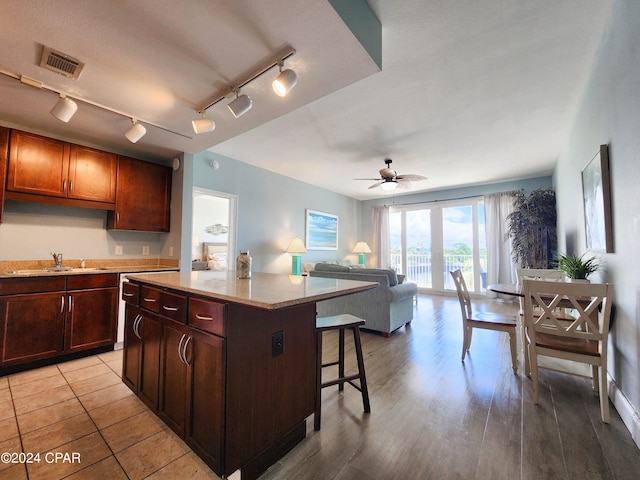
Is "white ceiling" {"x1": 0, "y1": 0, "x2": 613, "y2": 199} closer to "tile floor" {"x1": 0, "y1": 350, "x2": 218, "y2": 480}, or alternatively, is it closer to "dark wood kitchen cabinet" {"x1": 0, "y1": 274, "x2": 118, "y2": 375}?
"dark wood kitchen cabinet" {"x1": 0, "y1": 274, "x2": 118, "y2": 375}

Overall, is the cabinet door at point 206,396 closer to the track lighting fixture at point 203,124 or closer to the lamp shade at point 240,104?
the lamp shade at point 240,104

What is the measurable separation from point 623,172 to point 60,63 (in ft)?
12.4

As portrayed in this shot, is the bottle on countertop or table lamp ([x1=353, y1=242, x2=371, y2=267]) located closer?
the bottle on countertop

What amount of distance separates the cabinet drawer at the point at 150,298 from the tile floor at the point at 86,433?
0.74 metres

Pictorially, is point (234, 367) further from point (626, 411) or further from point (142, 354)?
point (626, 411)

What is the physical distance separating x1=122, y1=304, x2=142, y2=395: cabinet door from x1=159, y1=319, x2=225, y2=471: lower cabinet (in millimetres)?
433

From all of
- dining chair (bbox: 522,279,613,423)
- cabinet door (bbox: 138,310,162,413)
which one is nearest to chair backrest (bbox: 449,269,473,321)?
dining chair (bbox: 522,279,613,423)

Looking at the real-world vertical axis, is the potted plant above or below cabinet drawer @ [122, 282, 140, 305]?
above

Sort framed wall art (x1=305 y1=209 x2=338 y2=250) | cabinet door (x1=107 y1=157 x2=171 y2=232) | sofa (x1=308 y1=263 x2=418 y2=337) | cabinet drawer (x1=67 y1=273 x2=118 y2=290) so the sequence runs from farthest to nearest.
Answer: framed wall art (x1=305 y1=209 x2=338 y2=250) < sofa (x1=308 y1=263 x2=418 y2=337) < cabinet door (x1=107 y1=157 x2=171 y2=232) < cabinet drawer (x1=67 y1=273 x2=118 y2=290)

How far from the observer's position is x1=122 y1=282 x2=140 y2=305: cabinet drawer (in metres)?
1.96

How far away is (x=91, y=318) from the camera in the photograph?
2.78 metres

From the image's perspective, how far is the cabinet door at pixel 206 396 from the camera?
1232mm

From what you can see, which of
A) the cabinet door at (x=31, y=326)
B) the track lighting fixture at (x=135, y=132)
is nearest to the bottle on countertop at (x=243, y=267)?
the track lighting fixture at (x=135, y=132)

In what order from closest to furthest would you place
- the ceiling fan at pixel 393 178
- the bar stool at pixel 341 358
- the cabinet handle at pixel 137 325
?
1. the bar stool at pixel 341 358
2. the cabinet handle at pixel 137 325
3. the ceiling fan at pixel 393 178
